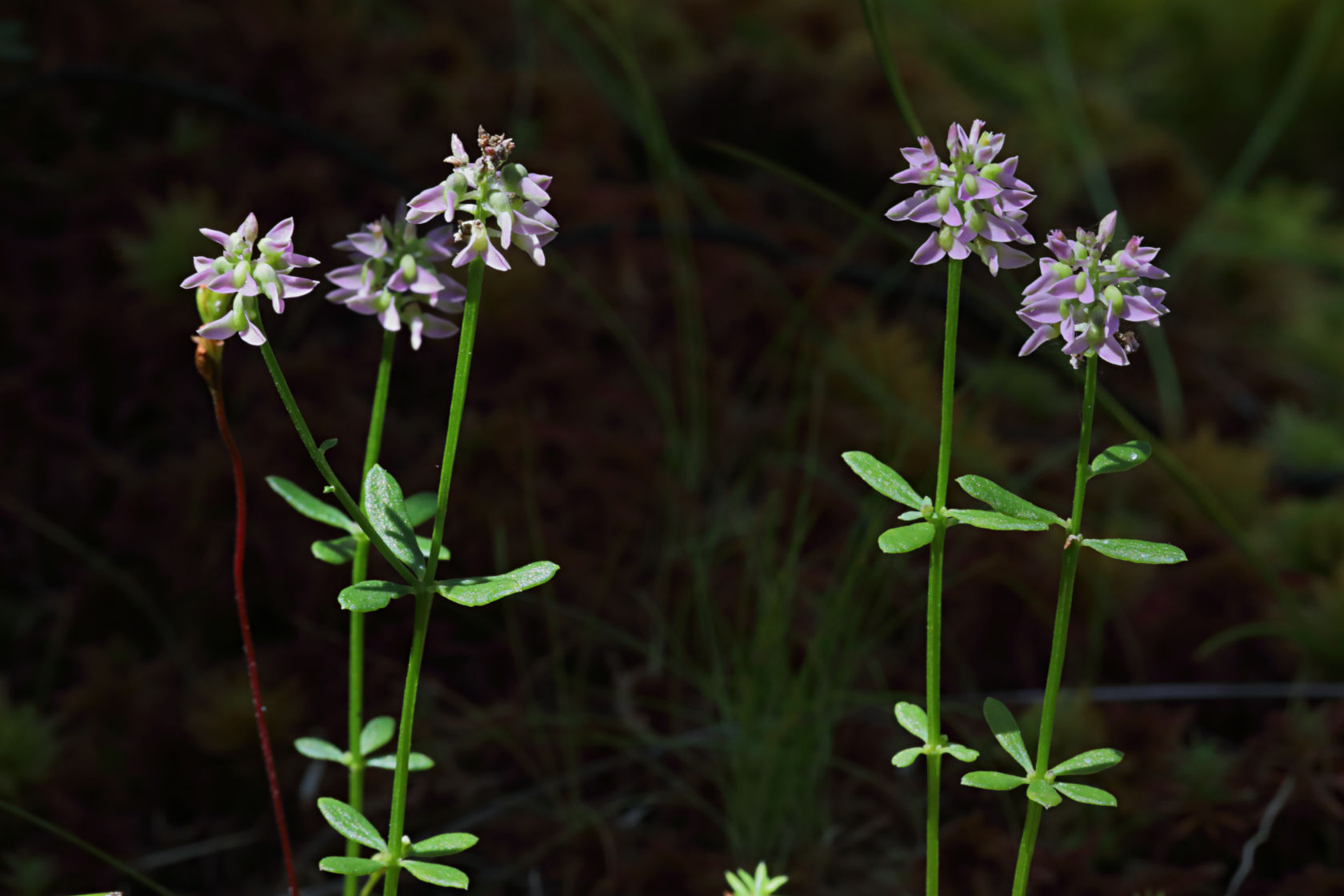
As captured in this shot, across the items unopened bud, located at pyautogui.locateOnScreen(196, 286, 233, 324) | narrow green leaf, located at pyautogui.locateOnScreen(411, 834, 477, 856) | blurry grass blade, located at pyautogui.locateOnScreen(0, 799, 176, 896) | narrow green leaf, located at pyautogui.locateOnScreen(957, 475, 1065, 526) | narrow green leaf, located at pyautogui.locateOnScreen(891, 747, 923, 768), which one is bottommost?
blurry grass blade, located at pyautogui.locateOnScreen(0, 799, 176, 896)

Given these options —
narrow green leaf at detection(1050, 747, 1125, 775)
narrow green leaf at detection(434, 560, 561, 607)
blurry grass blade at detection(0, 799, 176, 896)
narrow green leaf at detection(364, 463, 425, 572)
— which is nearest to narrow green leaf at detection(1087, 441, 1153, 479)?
narrow green leaf at detection(1050, 747, 1125, 775)

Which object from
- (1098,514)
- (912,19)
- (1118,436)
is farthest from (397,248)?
(912,19)

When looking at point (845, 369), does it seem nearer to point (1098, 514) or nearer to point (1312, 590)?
point (1098, 514)

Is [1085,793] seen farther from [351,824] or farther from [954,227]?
[351,824]

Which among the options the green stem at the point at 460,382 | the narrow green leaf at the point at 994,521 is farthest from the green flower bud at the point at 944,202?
the green stem at the point at 460,382

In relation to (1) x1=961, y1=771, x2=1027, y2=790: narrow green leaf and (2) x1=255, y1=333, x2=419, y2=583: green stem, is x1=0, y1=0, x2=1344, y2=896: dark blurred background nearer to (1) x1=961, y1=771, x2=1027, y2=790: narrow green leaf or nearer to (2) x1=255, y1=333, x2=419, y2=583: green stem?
(1) x1=961, y1=771, x2=1027, y2=790: narrow green leaf

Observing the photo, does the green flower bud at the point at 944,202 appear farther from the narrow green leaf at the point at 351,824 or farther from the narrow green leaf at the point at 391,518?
the narrow green leaf at the point at 351,824
